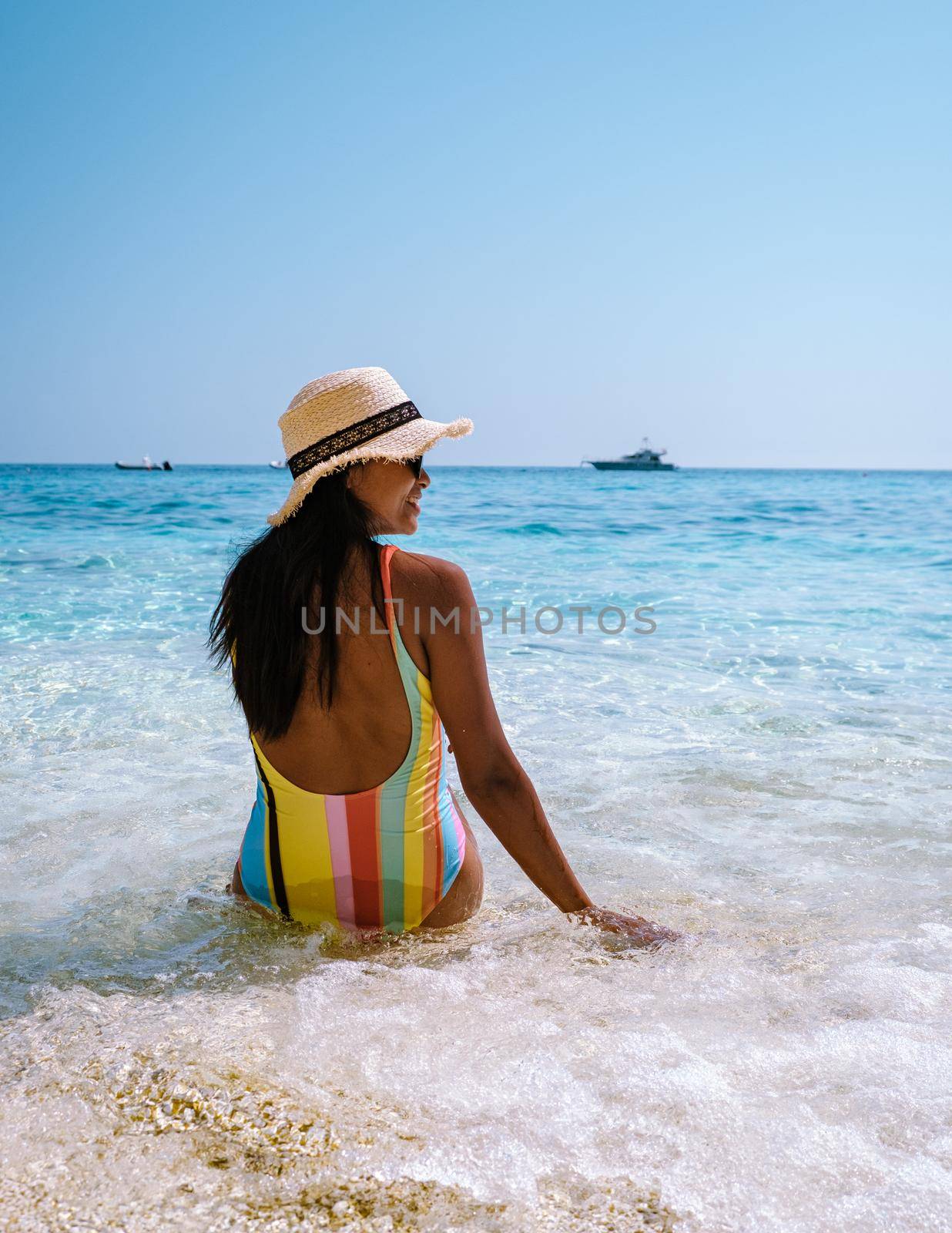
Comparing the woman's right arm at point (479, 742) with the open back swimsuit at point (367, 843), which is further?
the open back swimsuit at point (367, 843)

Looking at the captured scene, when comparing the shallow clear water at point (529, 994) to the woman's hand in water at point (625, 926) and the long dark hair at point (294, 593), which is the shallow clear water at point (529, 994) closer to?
the woman's hand in water at point (625, 926)

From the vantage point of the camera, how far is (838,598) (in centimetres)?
1013

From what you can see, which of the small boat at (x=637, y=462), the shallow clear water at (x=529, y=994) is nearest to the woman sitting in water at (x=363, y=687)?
the shallow clear water at (x=529, y=994)

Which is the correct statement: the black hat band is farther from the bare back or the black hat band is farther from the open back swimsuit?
the open back swimsuit

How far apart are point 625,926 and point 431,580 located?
1028mm

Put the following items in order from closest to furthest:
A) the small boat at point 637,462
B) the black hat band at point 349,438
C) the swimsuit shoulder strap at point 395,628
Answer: the swimsuit shoulder strap at point 395,628, the black hat band at point 349,438, the small boat at point 637,462

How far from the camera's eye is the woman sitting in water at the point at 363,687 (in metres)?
2.06

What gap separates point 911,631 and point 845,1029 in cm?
676

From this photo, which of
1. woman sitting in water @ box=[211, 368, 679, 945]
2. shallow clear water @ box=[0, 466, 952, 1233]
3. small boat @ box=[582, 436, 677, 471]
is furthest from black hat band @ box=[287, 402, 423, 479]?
small boat @ box=[582, 436, 677, 471]

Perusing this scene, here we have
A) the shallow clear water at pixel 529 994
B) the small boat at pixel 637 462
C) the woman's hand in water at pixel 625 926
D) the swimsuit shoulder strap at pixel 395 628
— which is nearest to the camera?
the shallow clear water at pixel 529 994

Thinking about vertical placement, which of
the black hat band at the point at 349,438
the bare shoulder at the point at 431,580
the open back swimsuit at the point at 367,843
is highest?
the black hat band at the point at 349,438

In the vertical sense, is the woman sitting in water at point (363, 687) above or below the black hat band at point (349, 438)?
below

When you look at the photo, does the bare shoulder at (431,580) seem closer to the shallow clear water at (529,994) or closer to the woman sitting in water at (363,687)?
the woman sitting in water at (363,687)

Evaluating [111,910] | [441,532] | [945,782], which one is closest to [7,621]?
[111,910]
